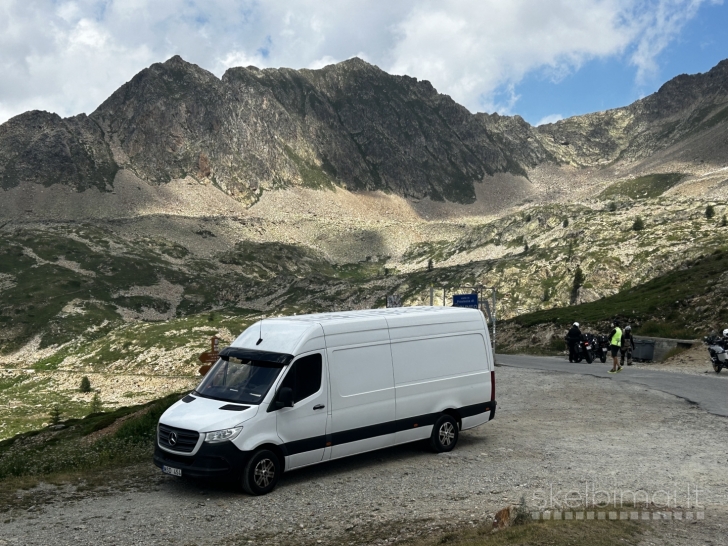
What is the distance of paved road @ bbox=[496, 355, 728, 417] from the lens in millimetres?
20594

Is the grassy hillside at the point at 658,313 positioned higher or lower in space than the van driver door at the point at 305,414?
higher

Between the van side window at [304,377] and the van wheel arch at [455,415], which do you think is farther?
the van wheel arch at [455,415]

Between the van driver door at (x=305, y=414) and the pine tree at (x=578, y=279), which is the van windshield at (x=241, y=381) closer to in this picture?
the van driver door at (x=305, y=414)

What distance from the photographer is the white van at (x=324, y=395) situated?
11273 millimetres

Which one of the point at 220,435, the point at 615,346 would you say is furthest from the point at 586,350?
the point at 220,435

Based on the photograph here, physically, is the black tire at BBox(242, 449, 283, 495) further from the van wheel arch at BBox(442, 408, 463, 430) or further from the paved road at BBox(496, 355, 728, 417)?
the paved road at BBox(496, 355, 728, 417)

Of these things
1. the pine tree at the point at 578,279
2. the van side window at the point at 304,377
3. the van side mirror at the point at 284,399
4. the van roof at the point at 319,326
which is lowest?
the van side mirror at the point at 284,399

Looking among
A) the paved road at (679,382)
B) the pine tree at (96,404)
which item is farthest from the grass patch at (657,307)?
the pine tree at (96,404)

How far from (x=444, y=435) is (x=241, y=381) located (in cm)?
518

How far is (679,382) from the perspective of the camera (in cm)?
2588

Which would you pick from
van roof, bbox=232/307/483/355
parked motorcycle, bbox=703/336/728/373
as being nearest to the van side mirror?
van roof, bbox=232/307/483/355

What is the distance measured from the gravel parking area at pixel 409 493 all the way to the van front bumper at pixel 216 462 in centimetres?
52

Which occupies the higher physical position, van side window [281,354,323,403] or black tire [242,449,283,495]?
van side window [281,354,323,403]

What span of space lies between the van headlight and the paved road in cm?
1504
